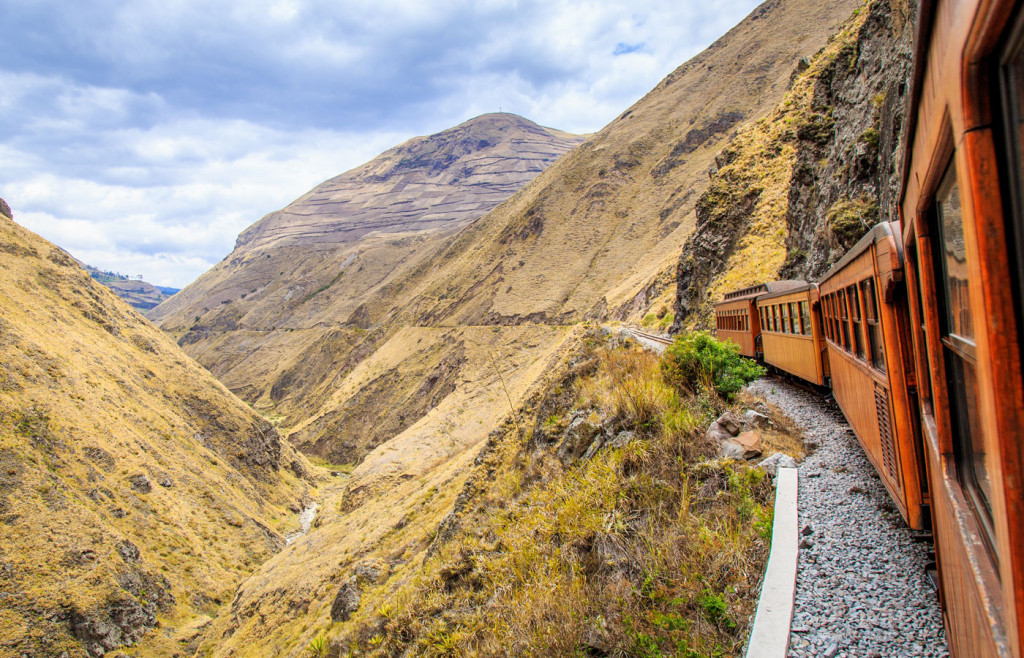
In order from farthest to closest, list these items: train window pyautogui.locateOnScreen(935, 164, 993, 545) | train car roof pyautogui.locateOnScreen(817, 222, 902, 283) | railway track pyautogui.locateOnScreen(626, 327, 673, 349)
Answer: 1. railway track pyautogui.locateOnScreen(626, 327, 673, 349)
2. train car roof pyautogui.locateOnScreen(817, 222, 902, 283)
3. train window pyautogui.locateOnScreen(935, 164, 993, 545)

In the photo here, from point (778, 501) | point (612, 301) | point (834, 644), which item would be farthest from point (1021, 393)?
point (612, 301)

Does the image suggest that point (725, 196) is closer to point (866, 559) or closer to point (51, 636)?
point (866, 559)

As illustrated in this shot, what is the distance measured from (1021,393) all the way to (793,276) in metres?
27.5

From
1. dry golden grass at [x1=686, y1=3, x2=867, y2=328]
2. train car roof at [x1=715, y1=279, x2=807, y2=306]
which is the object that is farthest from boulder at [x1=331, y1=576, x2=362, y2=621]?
dry golden grass at [x1=686, y1=3, x2=867, y2=328]

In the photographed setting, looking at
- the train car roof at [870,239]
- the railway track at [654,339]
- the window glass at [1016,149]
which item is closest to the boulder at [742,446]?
the train car roof at [870,239]

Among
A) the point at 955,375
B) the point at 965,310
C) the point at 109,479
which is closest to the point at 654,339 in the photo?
the point at 955,375

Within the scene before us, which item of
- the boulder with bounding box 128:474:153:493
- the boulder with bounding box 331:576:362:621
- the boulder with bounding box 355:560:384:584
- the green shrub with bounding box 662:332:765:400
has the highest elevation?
the green shrub with bounding box 662:332:765:400

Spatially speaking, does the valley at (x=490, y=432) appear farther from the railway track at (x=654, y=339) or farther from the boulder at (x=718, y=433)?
the railway track at (x=654, y=339)

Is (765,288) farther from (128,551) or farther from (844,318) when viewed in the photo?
(128,551)

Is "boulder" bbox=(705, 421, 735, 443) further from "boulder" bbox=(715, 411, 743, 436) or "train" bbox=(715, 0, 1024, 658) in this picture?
"train" bbox=(715, 0, 1024, 658)

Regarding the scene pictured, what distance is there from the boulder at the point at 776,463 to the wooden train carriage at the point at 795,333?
3970 millimetres

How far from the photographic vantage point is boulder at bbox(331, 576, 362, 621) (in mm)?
13609

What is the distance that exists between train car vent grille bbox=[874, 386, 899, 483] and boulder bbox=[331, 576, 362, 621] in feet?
41.8

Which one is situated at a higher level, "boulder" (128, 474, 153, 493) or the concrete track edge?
the concrete track edge
